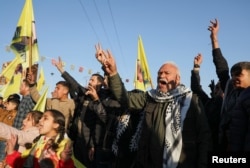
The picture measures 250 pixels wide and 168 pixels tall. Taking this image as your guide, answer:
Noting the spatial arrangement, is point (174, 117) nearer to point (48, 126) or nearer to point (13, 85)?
point (48, 126)

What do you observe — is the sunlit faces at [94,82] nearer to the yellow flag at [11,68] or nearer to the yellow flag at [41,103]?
the yellow flag at [41,103]

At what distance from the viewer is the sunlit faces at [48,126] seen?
412cm

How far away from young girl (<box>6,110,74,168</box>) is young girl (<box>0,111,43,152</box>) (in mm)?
87

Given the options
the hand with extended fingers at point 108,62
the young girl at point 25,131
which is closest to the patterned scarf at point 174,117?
the hand with extended fingers at point 108,62

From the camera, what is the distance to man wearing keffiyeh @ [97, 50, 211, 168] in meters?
3.34

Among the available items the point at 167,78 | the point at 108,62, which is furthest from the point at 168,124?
the point at 108,62

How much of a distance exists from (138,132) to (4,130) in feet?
5.08

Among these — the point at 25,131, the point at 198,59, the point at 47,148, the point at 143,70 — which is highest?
the point at 143,70

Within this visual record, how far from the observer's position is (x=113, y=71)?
3166 millimetres

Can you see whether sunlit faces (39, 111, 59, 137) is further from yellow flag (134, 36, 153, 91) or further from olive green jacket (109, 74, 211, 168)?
yellow flag (134, 36, 153, 91)

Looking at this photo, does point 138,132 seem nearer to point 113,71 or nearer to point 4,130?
point 113,71

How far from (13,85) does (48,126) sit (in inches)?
179

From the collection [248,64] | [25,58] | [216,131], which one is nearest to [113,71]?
[248,64]

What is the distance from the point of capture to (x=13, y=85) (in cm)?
827
